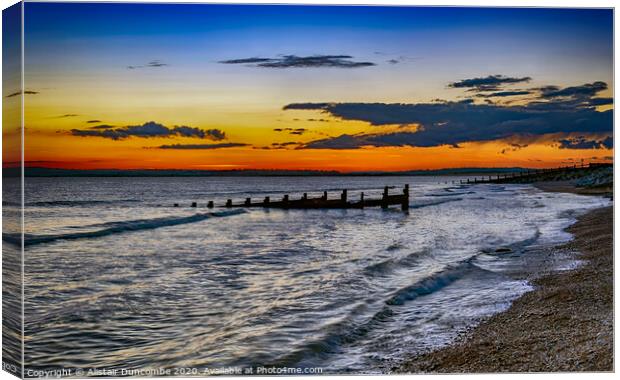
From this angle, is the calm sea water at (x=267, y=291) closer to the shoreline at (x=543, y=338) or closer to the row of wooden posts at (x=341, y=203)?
the shoreline at (x=543, y=338)

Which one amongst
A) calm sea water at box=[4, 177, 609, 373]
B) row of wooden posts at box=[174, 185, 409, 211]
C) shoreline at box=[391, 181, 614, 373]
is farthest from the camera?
row of wooden posts at box=[174, 185, 409, 211]

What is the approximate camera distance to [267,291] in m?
8.47

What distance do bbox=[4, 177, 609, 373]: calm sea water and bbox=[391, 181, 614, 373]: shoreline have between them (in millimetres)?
263

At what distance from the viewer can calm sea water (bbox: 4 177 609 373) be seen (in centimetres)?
600

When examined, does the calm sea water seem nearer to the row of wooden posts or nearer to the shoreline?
the shoreline

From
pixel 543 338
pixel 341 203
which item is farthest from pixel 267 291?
pixel 341 203

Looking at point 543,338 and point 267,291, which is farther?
point 267,291

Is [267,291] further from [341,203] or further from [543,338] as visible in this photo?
[341,203]

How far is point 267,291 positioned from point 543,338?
384 centimetres

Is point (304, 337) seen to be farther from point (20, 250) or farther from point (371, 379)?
point (20, 250)

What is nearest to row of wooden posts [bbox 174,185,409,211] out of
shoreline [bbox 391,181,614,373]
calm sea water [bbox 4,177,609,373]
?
calm sea water [bbox 4,177,609,373]

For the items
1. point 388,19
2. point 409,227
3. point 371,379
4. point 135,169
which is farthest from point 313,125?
point 409,227

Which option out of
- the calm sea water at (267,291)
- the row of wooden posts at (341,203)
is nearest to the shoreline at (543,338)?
the calm sea water at (267,291)

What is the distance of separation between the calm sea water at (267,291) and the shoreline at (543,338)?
26 centimetres
